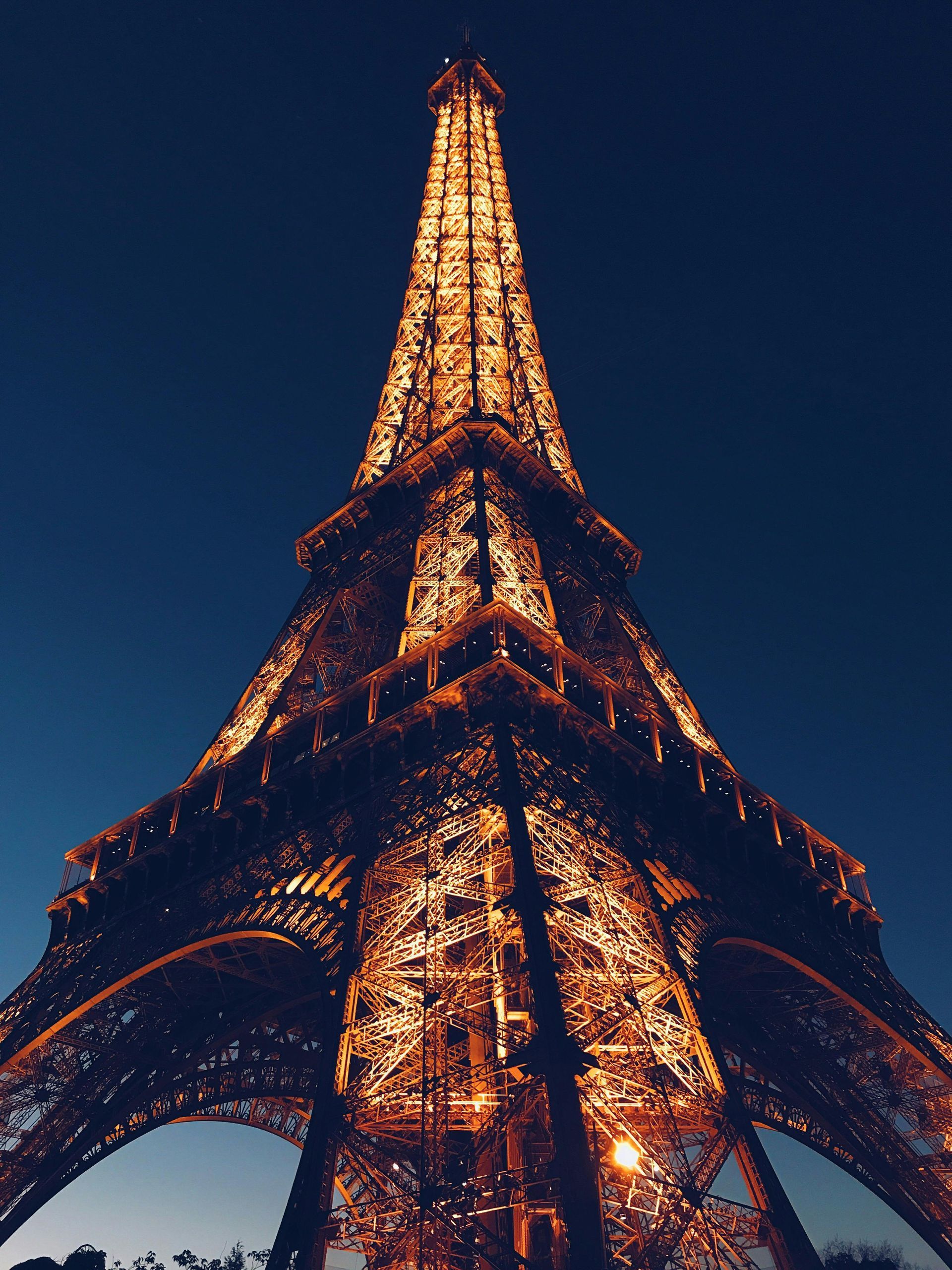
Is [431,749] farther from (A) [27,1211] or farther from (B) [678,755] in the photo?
(A) [27,1211]

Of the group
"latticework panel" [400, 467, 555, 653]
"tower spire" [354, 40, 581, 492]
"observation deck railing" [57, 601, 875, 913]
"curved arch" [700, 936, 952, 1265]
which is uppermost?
"tower spire" [354, 40, 581, 492]

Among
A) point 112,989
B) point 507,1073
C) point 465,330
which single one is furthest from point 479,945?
A: point 465,330

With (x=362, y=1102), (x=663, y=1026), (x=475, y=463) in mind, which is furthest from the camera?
(x=475, y=463)

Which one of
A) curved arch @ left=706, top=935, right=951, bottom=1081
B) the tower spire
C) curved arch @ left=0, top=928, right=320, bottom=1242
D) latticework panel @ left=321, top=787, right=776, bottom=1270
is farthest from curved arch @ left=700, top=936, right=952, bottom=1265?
the tower spire

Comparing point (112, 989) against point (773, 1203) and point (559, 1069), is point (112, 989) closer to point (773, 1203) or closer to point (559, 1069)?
point (559, 1069)

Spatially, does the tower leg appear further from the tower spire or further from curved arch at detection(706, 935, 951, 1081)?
the tower spire

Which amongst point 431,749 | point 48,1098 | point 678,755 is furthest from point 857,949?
point 48,1098

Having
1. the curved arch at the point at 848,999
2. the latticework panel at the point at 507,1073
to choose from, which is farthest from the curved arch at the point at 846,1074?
the latticework panel at the point at 507,1073
